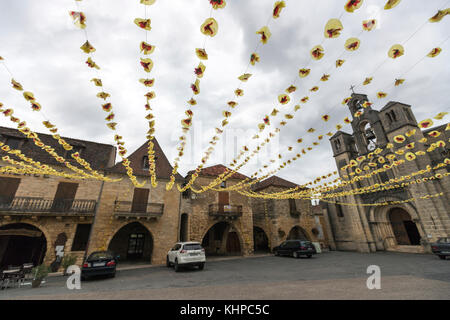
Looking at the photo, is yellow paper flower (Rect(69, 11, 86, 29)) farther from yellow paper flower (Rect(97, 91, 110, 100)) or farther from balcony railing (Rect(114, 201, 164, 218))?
balcony railing (Rect(114, 201, 164, 218))

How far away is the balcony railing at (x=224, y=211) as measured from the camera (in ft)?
52.9

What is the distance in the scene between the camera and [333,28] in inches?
112

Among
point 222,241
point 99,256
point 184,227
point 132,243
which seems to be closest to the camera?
point 99,256

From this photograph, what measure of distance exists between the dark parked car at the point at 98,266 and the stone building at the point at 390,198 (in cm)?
1890

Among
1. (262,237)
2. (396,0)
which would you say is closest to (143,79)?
(396,0)

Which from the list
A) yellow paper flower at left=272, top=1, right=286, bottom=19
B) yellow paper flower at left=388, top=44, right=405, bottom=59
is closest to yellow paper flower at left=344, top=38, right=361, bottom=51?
yellow paper flower at left=388, top=44, right=405, bottom=59

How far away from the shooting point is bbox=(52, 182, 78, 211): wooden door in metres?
11.7

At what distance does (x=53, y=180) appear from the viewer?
12.1m

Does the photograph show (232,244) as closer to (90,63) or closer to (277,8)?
(90,63)

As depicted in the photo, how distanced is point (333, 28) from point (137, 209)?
14.8m

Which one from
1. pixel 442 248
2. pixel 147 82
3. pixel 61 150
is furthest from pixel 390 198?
pixel 61 150

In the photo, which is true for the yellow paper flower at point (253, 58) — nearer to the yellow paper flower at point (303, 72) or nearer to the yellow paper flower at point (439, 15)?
the yellow paper flower at point (303, 72)

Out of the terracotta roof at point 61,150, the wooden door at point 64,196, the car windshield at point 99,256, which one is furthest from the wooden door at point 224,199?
the wooden door at point 64,196

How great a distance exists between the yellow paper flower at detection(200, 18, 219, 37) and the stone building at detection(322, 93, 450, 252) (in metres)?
16.5
